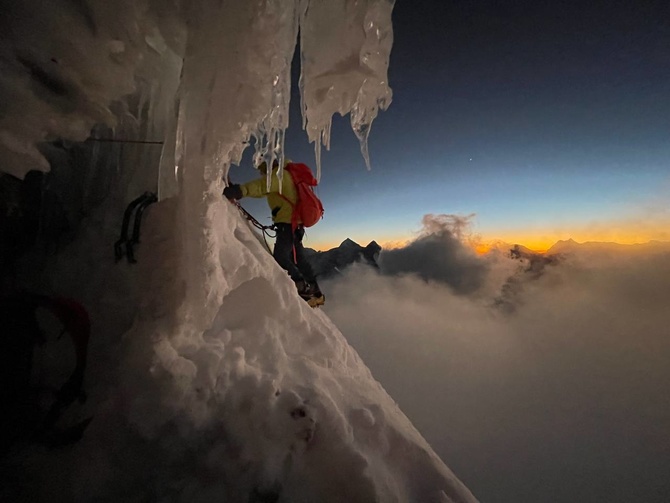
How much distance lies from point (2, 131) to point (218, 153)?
3.86ft

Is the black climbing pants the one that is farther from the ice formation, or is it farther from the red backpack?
the ice formation

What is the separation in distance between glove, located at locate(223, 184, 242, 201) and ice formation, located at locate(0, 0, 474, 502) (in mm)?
1013

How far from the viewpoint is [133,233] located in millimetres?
2336

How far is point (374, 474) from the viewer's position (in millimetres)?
1576

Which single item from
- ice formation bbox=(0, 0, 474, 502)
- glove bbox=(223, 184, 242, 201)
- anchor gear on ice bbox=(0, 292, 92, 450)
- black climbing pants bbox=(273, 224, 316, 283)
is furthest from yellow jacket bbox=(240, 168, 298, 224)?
anchor gear on ice bbox=(0, 292, 92, 450)

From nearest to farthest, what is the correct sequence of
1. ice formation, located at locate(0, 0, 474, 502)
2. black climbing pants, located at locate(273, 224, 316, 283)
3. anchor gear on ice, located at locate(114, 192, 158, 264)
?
ice formation, located at locate(0, 0, 474, 502), anchor gear on ice, located at locate(114, 192, 158, 264), black climbing pants, located at locate(273, 224, 316, 283)

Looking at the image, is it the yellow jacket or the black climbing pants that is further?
the black climbing pants

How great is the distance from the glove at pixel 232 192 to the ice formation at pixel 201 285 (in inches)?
39.9

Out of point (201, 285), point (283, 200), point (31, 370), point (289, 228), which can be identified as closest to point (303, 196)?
point (283, 200)

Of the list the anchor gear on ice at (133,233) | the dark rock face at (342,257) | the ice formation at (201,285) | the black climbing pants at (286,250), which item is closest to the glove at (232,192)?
the black climbing pants at (286,250)

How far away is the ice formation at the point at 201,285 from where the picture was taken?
1.50 m

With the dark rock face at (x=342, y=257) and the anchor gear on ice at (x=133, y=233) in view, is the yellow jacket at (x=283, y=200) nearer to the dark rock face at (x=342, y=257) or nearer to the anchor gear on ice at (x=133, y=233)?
the anchor gear on ice at (x=133, y=233)

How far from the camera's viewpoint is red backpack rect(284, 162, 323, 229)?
407 cm

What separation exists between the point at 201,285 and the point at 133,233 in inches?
33.7
